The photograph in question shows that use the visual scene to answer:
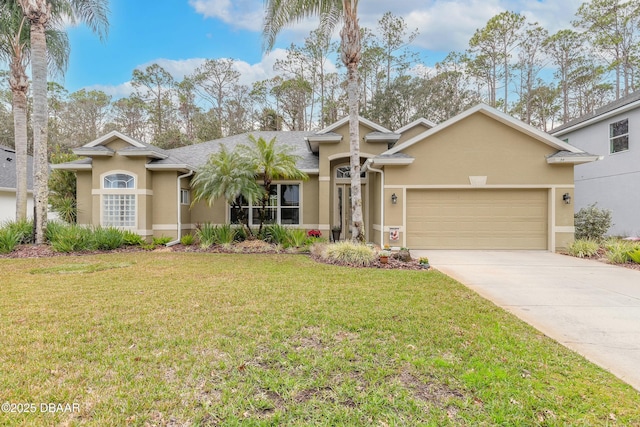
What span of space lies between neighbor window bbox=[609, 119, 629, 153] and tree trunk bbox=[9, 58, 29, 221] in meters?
25.8

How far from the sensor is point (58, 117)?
3164 centimetres

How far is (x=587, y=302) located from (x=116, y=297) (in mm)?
8162

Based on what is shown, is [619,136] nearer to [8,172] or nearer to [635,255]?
[635,255]

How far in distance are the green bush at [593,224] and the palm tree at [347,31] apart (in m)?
9.11

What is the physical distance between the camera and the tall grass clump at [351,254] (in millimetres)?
8641

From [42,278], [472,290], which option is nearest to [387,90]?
[472,290]

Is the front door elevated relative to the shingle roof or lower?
lower

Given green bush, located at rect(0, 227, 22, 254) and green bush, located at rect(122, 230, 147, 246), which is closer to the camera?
green bush, located at rect(0, 227, 22, 254)

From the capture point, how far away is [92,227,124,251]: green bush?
11.1m

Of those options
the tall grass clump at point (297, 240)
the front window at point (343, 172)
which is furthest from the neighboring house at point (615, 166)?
the tall grass clump at point (297, 240)

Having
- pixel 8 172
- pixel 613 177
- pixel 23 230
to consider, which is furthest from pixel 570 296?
pixel 8 172

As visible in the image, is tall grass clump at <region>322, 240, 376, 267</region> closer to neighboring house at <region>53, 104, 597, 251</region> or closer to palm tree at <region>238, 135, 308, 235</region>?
neighboring house at <region>53, 104, 597, 251</region>

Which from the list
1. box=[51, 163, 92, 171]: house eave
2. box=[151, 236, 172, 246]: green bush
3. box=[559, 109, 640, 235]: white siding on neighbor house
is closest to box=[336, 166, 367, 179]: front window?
box=[151, 236, 172, 246]: green bush

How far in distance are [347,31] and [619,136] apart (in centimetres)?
1356
